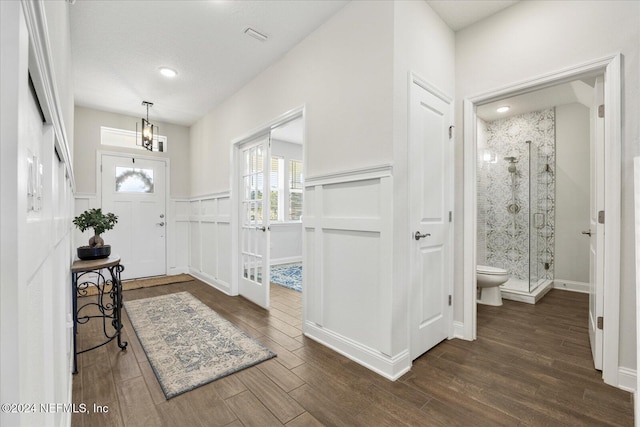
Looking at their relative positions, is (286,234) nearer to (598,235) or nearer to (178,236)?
(178,236)

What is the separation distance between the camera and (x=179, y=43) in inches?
104

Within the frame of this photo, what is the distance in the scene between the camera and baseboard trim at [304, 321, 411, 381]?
1.84 meters

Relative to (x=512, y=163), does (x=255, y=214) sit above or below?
below

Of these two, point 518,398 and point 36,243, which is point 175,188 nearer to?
point 36,243

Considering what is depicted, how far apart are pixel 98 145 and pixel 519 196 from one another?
6.39 m

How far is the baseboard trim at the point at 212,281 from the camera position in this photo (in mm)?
3795

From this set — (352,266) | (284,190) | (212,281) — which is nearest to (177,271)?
(212,281)

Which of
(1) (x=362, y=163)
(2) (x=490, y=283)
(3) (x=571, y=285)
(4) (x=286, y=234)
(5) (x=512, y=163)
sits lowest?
(3) (x=571, y=285)

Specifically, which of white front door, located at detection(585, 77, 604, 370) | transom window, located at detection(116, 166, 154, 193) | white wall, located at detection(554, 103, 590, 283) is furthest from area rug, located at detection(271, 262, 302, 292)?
white wall, located at detection(554, 103, 590, 283)

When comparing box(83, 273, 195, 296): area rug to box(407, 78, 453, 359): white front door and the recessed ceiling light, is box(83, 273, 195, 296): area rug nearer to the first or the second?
the recessed ceiling light

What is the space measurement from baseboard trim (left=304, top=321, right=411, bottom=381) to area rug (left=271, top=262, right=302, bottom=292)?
1691 millimetres

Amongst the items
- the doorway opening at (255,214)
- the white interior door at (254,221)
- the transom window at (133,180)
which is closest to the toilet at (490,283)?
the doorway opening at (255,214)

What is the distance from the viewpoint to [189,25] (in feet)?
7.88

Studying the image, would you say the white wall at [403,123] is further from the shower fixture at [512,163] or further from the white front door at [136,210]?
the white front door at [136,210]
